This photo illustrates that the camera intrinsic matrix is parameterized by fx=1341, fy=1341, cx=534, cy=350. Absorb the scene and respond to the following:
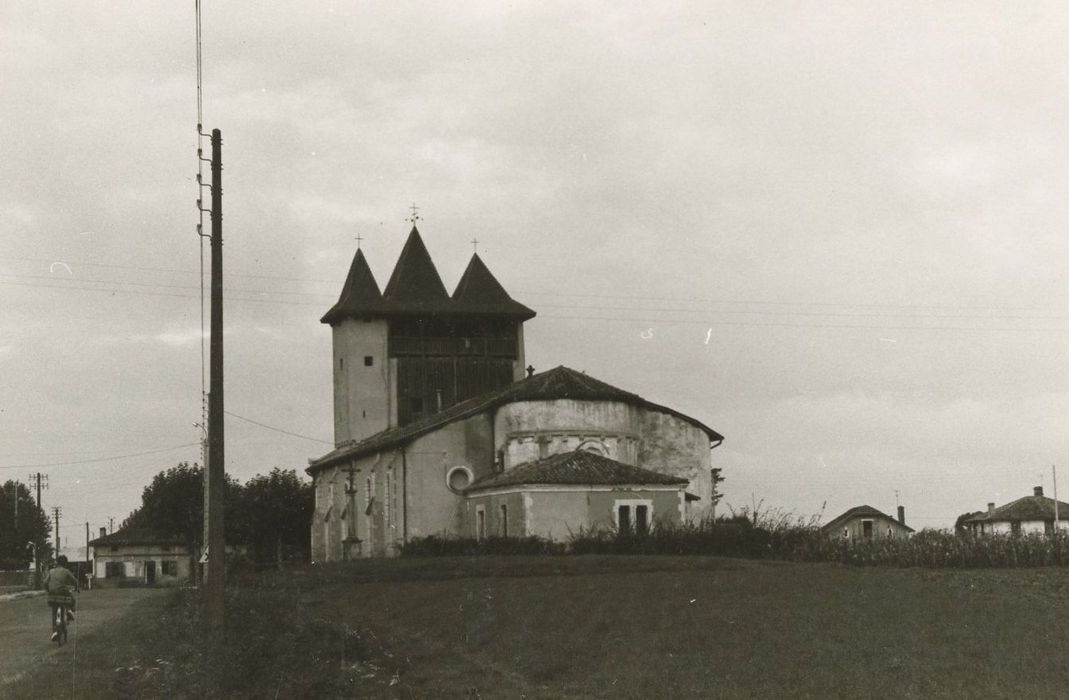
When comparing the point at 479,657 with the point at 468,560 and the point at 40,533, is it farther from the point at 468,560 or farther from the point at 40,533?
the point at 40,533

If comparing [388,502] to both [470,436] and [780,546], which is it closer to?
[470,436]

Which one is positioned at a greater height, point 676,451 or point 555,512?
point 676,451

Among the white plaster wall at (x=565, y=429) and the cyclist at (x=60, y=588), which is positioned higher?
the white plaster wall at (x=565, y=429)

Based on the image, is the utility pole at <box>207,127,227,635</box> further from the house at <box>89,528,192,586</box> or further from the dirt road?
the house at <box>89,528,192,586</box>

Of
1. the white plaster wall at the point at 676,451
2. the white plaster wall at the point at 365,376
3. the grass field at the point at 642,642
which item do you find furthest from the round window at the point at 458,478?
the grass field at the point at 642,642

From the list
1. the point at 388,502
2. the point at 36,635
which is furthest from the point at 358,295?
the point at 36,635

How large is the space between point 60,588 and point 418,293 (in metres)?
48.5

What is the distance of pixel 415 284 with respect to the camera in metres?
70.9

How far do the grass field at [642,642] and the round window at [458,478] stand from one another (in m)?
24.7

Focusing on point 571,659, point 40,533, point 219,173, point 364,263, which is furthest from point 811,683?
point 40,533

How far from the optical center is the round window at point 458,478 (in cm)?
5294

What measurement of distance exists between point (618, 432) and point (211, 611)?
3058 cm

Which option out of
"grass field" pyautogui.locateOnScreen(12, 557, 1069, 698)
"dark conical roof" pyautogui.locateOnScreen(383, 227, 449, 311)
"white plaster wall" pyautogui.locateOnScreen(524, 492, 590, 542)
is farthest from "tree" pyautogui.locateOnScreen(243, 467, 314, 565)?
"grass field" pyautogui.locateOnScreen(12, 557, 1069, 698)

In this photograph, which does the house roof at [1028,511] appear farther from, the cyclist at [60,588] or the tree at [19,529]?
the cyclist at [60,588]
